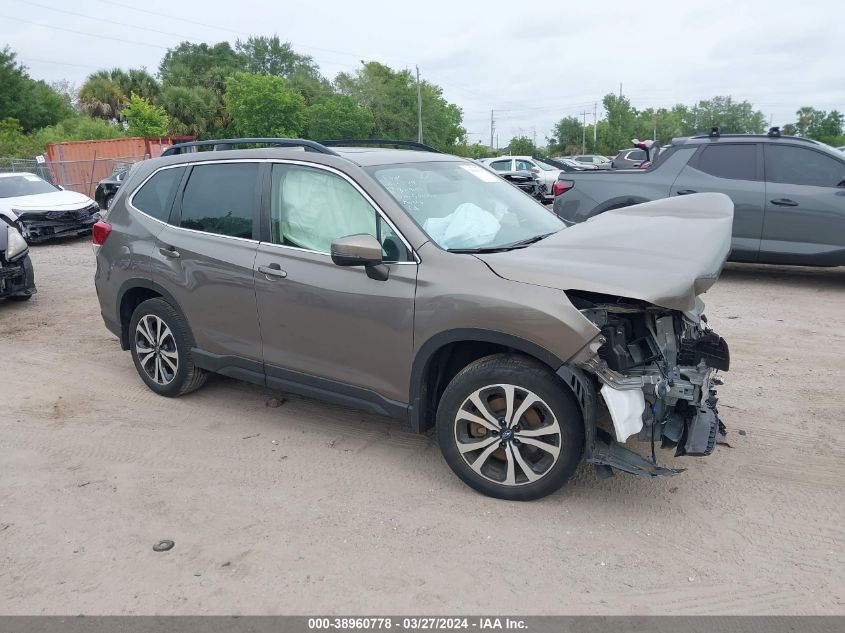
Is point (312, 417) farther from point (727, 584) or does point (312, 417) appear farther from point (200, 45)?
point (200, 45)

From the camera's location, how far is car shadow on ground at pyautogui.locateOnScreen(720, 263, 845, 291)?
8.66 metres

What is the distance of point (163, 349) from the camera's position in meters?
5.12

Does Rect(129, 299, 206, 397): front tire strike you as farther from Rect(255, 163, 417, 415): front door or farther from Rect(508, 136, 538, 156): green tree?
Rect(508, 136, 538, 156): green tree

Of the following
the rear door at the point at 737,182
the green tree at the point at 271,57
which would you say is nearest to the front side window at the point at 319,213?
the rear door at the point at 737,182

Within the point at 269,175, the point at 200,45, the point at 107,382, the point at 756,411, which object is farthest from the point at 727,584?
the point at 200,45

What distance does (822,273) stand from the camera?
922 centimetres

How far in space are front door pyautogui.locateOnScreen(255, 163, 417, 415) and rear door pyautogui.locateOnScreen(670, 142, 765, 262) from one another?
5739mm

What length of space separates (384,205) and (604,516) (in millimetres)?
2017

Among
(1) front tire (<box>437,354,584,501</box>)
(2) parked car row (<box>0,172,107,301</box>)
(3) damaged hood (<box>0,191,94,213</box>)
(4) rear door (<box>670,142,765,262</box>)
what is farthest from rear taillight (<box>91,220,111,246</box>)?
(3) damaged hood (<box>0,191,94,213</box>)

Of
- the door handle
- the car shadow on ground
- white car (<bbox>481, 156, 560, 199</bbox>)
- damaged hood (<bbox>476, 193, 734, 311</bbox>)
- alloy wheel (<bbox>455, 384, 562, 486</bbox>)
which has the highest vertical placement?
white car (<bbox>481, 156, 560, 199</bbox>)

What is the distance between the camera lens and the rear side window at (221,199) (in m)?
4.51

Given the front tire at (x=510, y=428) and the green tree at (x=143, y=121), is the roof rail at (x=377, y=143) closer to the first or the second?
the front tire at (x=510, y=428)

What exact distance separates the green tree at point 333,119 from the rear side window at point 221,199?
4222 centimetres
